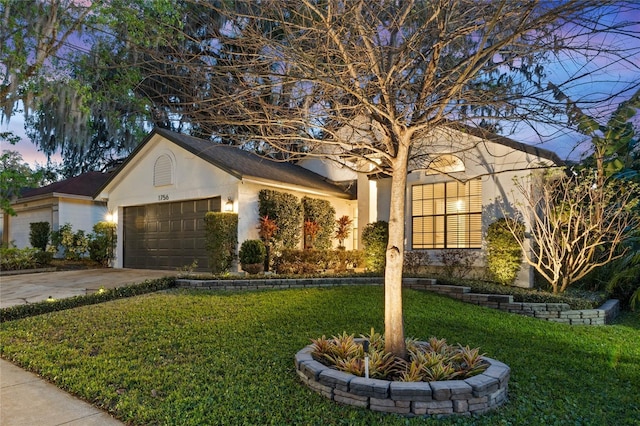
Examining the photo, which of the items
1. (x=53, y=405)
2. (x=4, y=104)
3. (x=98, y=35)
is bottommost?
(x=53, y=405)

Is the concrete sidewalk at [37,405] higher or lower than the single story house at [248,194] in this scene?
lower

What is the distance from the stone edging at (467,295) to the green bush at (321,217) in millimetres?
3819

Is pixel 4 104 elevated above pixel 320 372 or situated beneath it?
elevated above

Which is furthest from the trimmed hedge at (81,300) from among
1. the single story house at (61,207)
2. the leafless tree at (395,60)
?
the single story house at (61,207)

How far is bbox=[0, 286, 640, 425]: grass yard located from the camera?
3748 mm

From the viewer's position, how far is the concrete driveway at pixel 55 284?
30.1 feet

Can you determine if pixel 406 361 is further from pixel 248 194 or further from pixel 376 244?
pixel 248 194

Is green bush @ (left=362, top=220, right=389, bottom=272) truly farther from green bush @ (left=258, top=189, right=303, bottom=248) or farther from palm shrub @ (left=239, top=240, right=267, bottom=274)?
palm shrub @ (left=239, top=240, right=267, bottom=274)

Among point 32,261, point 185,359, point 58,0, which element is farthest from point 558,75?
point 32,261

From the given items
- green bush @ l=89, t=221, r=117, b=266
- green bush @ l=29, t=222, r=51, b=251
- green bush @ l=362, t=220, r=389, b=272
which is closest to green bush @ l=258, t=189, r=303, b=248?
green bush @ l=362, t=220, r=389, b=272

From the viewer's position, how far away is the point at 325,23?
4.02 m

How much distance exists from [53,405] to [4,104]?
477 inches

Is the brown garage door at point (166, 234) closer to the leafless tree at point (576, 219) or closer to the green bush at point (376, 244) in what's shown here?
the green bush at point (376, 244)

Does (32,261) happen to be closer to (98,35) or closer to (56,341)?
(98,35)
